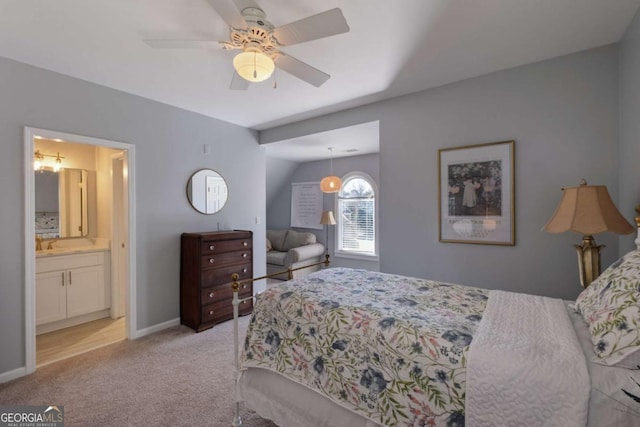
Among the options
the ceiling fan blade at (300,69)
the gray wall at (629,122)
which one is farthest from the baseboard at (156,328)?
the gray wall at (629,122)

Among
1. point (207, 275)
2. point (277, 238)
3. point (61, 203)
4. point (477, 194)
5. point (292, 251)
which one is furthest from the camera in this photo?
point (277, 238)

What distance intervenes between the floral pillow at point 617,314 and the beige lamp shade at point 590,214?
0.42 m

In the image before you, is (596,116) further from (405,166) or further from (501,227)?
(405,166)

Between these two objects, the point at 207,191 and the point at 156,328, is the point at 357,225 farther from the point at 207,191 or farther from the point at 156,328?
the point at 156,328

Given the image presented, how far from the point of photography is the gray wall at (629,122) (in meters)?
1.81

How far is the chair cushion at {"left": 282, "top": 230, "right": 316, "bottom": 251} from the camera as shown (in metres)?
5.86

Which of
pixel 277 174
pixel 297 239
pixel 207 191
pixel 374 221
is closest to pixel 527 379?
pixel 207 191

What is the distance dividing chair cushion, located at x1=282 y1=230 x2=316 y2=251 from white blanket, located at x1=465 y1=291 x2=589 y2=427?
4.70 meters

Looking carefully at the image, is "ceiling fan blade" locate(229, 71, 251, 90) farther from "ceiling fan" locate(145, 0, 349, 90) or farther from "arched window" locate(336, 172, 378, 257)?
"arched window" locate(336, 172, 378, 257)

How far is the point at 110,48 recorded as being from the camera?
2.19 m

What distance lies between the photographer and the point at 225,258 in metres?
3.49

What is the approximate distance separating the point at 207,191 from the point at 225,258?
0.96m

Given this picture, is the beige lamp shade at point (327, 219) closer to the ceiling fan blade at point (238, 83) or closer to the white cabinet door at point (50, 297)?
the ceiling fan blade at point (238, 83)

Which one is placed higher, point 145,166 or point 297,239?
point 145,166
